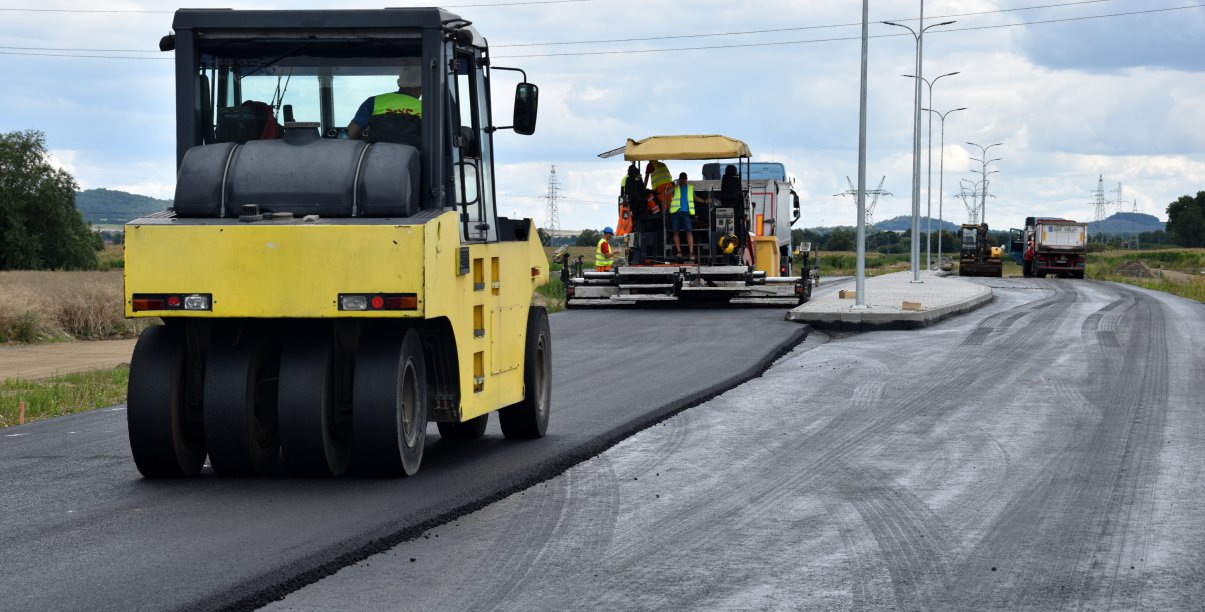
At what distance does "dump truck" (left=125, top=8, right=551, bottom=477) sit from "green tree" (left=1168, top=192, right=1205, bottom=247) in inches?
6120

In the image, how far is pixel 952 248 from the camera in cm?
12975

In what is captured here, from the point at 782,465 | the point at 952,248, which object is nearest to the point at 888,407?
the point at 782,465

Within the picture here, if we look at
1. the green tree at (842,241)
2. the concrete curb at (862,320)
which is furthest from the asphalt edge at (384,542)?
the green tree at (842,241)

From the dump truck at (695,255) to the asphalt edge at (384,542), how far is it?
647 inches

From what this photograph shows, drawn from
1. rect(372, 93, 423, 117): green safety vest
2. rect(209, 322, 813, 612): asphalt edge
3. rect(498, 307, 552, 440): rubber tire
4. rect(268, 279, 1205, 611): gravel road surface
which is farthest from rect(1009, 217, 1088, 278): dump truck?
rect(372, 93, 423, 117): green safety vest

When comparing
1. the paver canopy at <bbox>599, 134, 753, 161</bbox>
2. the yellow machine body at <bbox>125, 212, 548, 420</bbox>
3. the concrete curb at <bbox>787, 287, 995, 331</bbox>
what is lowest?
the concrete curb at <bbox>787, 287, 995, 331</bbox>

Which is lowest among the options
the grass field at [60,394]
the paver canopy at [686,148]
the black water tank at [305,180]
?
the grass field at [60,394]

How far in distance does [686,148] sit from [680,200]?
1062 mm

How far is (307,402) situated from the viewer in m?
8.24

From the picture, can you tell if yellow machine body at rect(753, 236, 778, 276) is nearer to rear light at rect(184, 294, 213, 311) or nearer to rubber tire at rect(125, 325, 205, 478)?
rubber tire at rect(125, 325, 205, 478)

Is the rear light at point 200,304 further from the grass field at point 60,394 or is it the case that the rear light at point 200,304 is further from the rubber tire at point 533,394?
the grass field at point 60,394

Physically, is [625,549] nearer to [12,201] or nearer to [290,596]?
[290,596]

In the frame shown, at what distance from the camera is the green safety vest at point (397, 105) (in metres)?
8.99

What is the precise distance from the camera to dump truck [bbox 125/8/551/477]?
26.3ft
